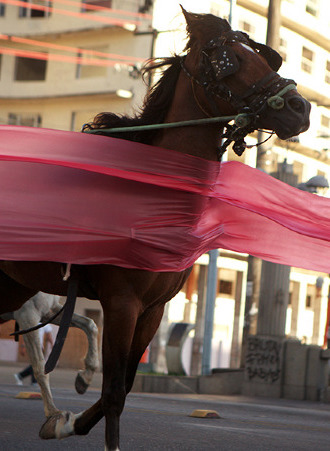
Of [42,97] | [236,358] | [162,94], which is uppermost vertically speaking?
[42,97]

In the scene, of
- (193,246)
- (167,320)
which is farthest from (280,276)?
(167,320)

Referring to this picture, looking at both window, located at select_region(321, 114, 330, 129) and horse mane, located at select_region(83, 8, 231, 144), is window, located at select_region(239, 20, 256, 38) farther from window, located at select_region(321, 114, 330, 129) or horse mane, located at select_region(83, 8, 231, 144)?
horse mane, located at select_region(83, 8, 231, 144)

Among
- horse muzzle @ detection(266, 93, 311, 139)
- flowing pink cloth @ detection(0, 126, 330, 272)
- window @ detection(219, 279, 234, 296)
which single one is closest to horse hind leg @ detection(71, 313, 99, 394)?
flowing pink cloth @ detection(0, 126, 330, 272)

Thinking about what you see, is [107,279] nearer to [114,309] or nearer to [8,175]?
[114,309]

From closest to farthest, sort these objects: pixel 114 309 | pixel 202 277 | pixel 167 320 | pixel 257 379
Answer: pixel 114 309, pixel 257 379, pixel 167 320, pixel 202 277

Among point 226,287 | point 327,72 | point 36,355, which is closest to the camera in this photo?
point 36,355

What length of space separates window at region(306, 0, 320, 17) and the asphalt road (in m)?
34.3

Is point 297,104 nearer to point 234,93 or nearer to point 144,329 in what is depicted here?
point 234,93

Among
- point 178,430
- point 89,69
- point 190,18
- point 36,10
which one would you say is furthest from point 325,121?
point 190,18

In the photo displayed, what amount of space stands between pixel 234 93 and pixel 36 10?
37.7m

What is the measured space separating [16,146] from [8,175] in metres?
0.23

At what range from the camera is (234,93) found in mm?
6289

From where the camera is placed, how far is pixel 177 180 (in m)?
6.52

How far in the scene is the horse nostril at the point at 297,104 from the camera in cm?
600
